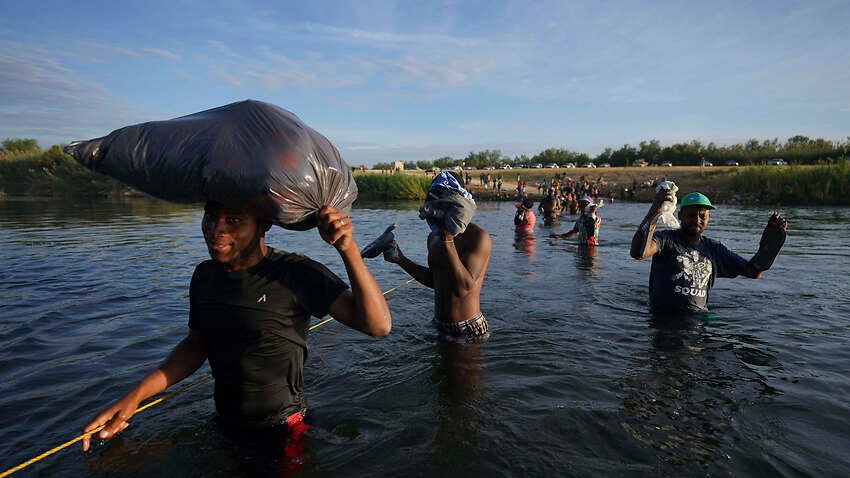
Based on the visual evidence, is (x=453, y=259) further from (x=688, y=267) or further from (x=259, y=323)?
(x=688, y=267)

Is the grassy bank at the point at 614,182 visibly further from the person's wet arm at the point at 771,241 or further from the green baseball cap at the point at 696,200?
the person's wet arm at the point at 771,241

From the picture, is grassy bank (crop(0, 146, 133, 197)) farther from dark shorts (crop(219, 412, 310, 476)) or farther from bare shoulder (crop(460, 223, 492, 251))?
dark shorts (crop(219, 412, 310, 476))

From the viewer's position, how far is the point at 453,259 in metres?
3.62

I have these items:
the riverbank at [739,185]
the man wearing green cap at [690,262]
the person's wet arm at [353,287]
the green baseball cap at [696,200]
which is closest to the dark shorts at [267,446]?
the person's wet arm at [353,287]

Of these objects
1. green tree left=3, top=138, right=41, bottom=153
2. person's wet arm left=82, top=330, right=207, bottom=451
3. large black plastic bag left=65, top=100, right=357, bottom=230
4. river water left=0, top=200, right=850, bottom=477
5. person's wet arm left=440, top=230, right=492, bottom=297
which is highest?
green tree left=3, top=138, right=41, bottom=153

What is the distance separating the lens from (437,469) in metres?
2.71

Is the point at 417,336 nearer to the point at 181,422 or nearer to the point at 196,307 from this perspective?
the point at 181,422

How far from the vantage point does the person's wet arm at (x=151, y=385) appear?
2.24m

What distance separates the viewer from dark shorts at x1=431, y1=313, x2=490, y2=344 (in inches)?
167

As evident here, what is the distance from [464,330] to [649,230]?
2061 mm

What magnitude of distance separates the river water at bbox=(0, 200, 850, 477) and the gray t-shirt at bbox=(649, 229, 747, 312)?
0.35m

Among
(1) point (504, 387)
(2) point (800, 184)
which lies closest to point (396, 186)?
(2) point (800, 184)

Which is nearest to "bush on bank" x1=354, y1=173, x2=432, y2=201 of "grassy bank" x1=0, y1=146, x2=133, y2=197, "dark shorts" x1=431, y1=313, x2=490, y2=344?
"grassy bank" x1=0, y1=146, x2=133, y2=197

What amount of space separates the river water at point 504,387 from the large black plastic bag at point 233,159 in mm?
1457
